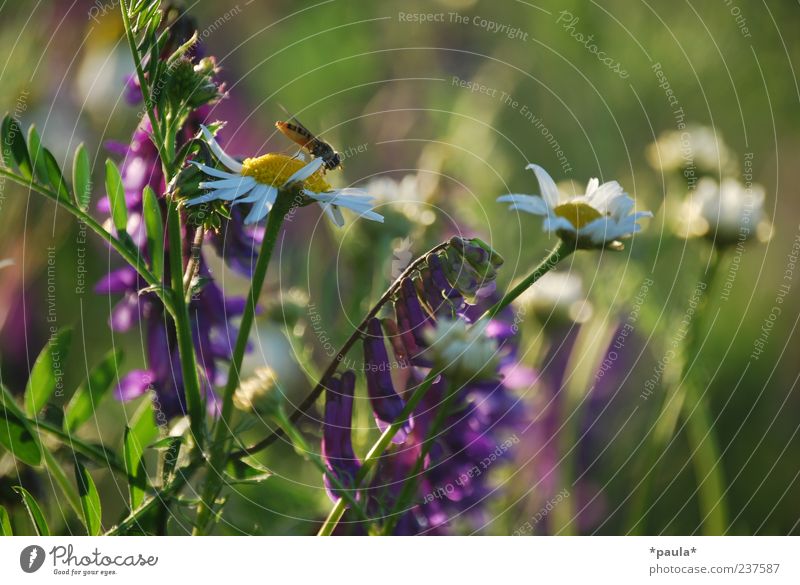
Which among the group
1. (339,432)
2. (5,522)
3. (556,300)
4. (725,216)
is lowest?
(5,522)

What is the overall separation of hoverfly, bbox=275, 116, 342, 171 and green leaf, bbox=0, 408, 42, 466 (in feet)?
1.09

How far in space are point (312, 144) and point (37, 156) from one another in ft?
0.83

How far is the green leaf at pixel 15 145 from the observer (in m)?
0.66

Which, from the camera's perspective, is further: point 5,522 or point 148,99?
point 5,522

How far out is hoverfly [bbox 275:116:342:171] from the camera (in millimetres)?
816

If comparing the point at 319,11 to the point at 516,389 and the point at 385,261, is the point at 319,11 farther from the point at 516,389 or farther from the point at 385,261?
the point at 516,389

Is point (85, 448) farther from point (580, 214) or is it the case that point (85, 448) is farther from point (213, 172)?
point (580, 214)

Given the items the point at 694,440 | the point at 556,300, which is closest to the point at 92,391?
the point at 556,300

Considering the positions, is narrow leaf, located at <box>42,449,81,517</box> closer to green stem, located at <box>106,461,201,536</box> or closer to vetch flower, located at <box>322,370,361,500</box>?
green stem, located at <box>106,461,201,536</box>

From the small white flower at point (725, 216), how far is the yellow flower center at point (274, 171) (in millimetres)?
508

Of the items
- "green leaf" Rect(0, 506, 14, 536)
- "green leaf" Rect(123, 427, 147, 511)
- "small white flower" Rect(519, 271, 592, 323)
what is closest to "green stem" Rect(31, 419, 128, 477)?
"green leaf" Rect(123, 427, 147, 511)

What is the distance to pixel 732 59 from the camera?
4.87ft

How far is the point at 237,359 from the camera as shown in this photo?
653 millimetres

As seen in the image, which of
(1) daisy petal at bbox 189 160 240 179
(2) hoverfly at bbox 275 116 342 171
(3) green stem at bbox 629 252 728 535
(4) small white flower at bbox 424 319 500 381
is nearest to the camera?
(1) daisy petal at bbox 189 160 240 179
